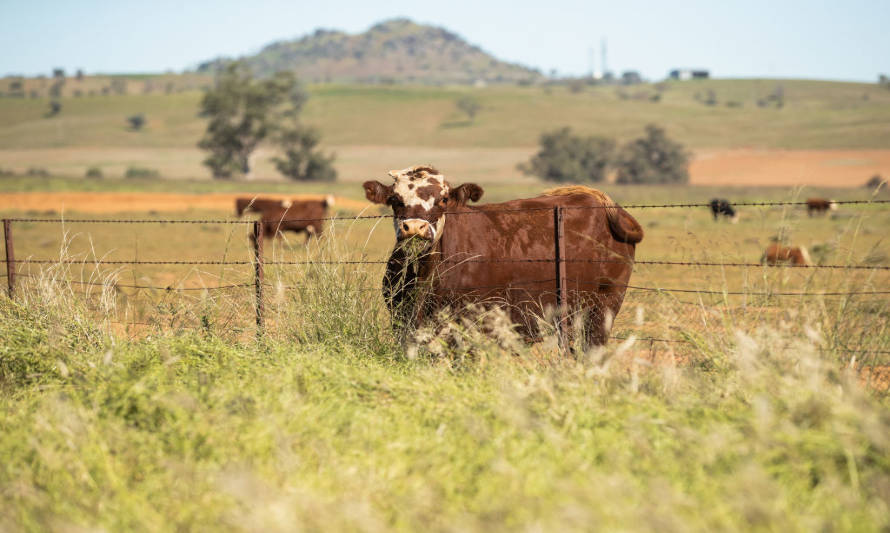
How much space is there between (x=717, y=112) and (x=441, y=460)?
123854mm

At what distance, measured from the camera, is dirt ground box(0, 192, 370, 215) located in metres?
34.7

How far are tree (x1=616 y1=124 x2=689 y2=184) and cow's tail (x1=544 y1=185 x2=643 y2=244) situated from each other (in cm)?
5356

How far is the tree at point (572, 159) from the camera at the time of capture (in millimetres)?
59562

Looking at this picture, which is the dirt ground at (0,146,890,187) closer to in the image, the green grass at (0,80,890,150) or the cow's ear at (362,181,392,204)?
the green grass at (0,80,890,150)

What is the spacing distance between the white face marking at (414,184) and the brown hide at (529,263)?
34 cm

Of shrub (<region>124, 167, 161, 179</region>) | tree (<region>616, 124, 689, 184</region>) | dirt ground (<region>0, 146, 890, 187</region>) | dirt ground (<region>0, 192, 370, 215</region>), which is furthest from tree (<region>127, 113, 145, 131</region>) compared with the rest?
dirt ground (<region>0, 192, 370, 215</region>)

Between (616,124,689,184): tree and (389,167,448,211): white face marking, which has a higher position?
(389,167,448,211): white face marking

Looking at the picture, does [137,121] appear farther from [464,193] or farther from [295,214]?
[464,193]

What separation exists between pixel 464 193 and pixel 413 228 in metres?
0.82

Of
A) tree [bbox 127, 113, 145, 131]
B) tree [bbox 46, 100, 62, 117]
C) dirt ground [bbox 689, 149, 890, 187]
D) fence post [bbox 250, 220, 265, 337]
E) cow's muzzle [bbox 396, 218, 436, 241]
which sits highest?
tree [bbox 46, 100, 62, 117]

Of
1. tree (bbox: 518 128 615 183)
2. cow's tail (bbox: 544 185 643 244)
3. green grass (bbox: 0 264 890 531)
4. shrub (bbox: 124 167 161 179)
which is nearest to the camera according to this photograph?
green grass (bbox: 0 264 890 531)

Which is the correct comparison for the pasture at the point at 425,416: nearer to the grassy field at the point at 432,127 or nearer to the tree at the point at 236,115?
the tree at the point at 236,115

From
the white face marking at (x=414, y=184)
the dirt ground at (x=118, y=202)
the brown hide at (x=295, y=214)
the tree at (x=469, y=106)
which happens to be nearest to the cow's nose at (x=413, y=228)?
Answer: the white face marking at (x=414, y=184)

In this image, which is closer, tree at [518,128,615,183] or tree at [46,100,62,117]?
tree at [518,128,615,183]
